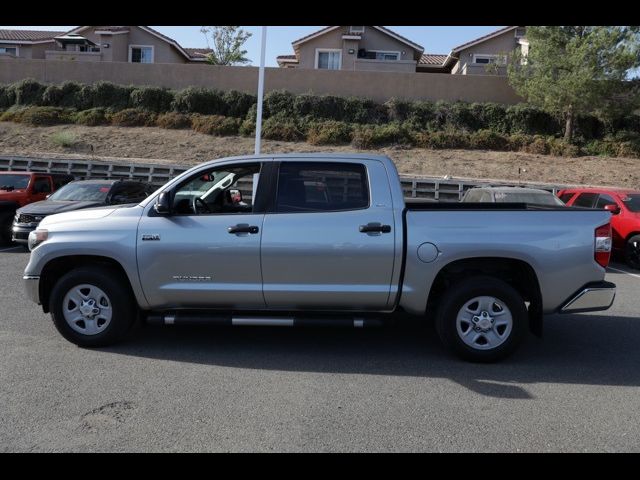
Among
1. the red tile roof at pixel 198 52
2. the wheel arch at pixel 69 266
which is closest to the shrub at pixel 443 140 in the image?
the wheel arch at pixel 69 266

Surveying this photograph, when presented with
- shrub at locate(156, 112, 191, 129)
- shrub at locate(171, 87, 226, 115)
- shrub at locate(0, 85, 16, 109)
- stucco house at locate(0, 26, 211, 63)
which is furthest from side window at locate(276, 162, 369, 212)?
stucco house at locate(0, 26, 211, 63)

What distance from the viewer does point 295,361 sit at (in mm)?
5379

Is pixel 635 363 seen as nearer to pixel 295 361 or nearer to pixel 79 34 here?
pixel 295 361

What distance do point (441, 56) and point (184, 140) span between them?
24.7m

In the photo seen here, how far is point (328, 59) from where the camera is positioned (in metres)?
35.5

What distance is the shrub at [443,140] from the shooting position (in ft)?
79.8

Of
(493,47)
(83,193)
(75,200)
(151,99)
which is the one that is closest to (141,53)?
(151,99)

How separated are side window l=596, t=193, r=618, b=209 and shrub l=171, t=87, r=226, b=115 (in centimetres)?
1890

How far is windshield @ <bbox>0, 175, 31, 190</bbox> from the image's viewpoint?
44.5 ft

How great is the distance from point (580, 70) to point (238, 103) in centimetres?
1487

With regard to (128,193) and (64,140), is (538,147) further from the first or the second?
(64,140)

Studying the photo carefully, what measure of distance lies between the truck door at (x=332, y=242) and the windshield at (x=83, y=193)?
8229 mm

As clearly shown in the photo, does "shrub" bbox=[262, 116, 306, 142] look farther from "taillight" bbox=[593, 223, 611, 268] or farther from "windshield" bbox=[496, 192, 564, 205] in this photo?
"taillight" bbox=[593, 223, 611, 268]
